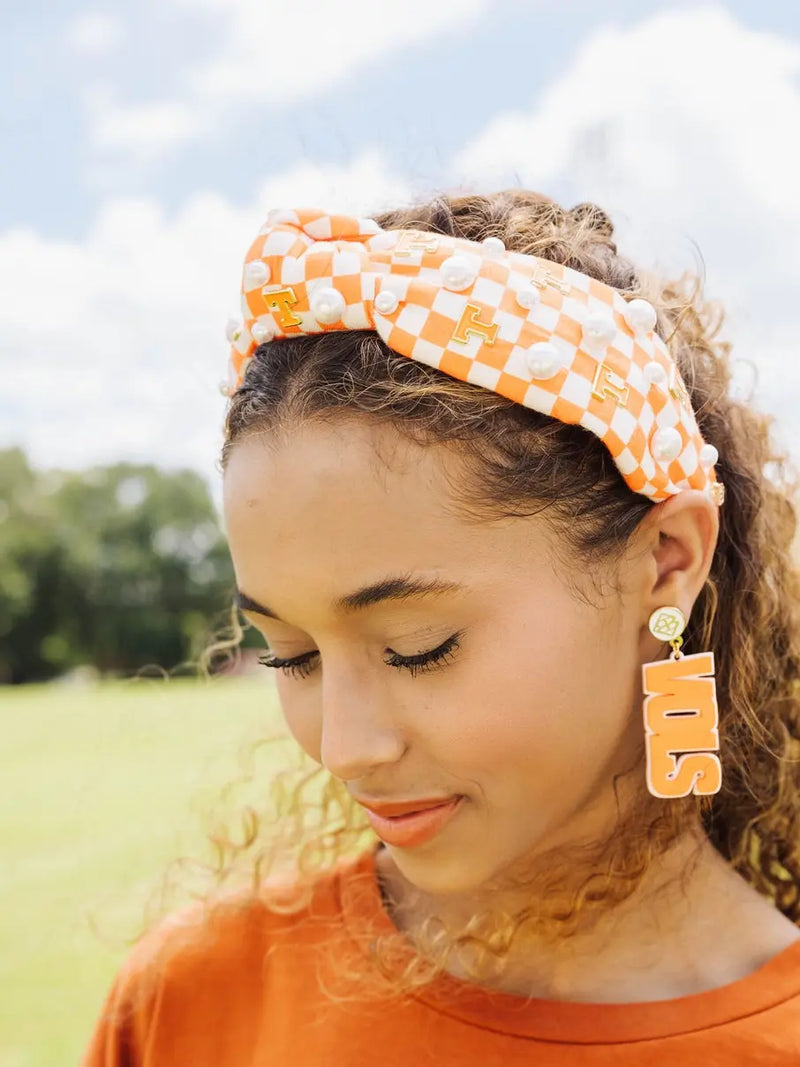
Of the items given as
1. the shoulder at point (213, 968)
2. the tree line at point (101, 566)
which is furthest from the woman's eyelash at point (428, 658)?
the tree line at point (101, 566)

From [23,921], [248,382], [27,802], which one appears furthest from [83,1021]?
[27,802]

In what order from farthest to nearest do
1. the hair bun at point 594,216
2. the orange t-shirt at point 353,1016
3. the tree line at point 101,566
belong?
the tree line at point 101,566 < the hair bun at point 594,216 < the orange t-shirt at point 353,1016

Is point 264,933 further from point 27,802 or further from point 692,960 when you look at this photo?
point 27,802

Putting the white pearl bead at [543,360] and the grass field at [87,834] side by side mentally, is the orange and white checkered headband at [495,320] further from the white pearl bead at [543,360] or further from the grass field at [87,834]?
the grass field at [87,834]

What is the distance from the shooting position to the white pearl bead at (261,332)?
1591mm

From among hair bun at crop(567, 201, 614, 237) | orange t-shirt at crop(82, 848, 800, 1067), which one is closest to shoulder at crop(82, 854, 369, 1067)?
orange t-shirt at crop(82, 848, 800, 1067)

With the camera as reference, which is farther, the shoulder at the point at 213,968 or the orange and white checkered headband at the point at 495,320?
the shoulder at the point at 213,968

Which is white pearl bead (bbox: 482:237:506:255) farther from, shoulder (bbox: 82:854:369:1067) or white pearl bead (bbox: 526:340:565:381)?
shoulder (bbox: 82:854:369:1067)

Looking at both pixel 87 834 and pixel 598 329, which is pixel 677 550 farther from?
pixel 87 834

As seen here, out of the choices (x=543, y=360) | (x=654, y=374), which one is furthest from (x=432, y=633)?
(x=654, y=374)

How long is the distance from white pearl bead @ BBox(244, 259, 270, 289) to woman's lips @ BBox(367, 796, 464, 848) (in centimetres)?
75

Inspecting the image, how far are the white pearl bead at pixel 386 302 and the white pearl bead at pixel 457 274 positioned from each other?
0.24 ft

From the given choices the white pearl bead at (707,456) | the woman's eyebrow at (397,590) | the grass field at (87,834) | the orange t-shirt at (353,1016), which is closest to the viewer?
the woman's eyebrow at (397,590)

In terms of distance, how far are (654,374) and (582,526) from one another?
0.79ft
